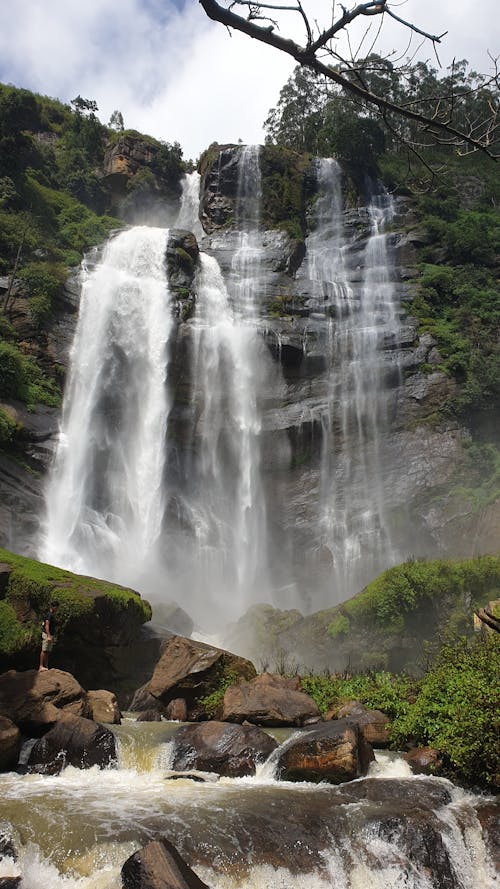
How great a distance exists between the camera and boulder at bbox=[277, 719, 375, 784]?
22.0 ft

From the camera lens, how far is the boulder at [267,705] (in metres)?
8.93

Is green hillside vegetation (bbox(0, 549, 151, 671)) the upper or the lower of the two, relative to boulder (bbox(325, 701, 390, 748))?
upper

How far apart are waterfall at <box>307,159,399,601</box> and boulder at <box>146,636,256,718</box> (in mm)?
12209

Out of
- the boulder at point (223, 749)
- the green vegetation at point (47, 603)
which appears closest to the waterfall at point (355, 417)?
the green vegetation at point (47, 603)

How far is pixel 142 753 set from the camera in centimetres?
756

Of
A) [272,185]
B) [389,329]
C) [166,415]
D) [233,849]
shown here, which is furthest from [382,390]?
[233,849]

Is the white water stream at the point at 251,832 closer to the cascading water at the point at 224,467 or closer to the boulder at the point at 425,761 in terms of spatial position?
the boulder at the point at 425,761

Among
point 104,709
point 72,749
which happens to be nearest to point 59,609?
point 104,709

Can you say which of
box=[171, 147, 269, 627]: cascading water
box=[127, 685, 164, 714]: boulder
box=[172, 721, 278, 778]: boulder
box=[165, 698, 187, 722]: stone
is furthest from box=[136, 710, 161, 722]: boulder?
box=[171, 147, 269, 627]: cascading water

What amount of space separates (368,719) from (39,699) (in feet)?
15.2

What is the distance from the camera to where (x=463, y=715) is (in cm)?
694

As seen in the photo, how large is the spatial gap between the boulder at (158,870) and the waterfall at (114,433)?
608 inches

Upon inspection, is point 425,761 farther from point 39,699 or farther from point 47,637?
point 47,637

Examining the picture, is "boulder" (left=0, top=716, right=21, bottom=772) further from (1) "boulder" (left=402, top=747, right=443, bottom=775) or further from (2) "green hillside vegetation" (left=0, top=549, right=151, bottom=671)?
(1) "boulder" (left=402, top=747, right=443, bottom=775)
